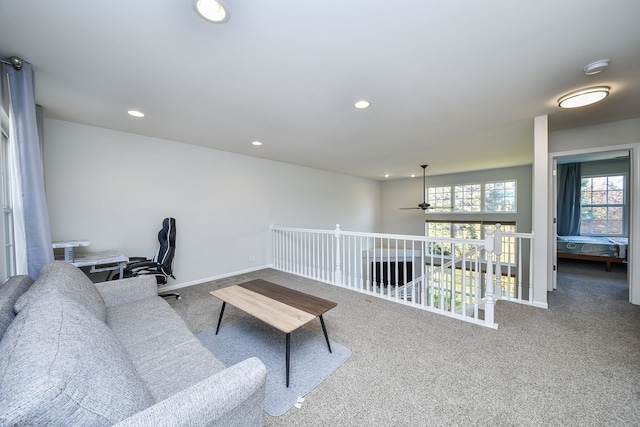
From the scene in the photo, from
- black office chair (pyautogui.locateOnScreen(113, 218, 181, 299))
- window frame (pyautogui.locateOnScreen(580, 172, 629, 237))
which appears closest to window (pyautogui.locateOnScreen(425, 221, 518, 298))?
window frame (pyautogui.locateOnScreen(580, 172, 629, 237))

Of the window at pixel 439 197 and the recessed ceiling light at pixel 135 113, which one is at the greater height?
the recessed ceiling light at pixel 135 113

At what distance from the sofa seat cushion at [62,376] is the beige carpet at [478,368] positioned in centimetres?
100

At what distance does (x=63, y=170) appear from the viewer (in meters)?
2.99

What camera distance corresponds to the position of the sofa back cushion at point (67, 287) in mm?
1356

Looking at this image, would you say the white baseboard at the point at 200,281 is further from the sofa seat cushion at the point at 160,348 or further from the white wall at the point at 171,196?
the sofa seat cushion at the point at 160,348

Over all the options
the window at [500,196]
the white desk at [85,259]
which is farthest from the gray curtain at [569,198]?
the white desk at [85,259]

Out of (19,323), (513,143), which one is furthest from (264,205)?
(513,143)

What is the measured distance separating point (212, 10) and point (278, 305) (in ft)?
7.09

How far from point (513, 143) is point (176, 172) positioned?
18.5ft

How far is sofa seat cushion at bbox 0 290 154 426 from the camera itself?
0.62m

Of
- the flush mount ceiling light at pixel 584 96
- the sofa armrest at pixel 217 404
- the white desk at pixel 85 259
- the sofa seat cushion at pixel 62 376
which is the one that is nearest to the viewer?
the sofa seat cushion at pixel 62 376

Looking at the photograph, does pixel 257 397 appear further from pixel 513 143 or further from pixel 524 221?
pixel 524 221

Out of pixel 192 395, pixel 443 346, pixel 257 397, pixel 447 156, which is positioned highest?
pixel 447 156

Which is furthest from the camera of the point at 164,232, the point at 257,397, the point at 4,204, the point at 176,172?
the point at 176,172
